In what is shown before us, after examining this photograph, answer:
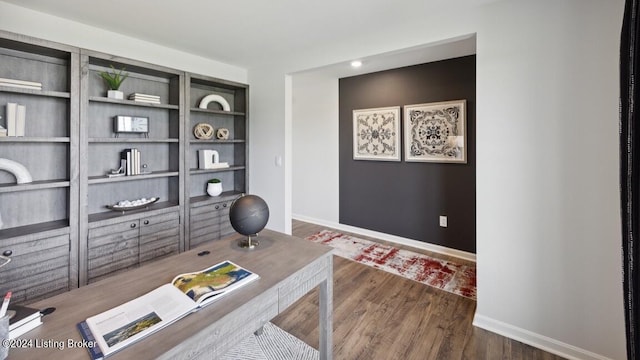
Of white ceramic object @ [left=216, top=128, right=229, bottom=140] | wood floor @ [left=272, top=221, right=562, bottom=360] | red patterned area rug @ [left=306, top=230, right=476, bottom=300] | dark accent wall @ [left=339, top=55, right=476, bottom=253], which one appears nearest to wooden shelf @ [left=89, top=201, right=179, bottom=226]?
white ceramic object @ [left=216, top=128, right=229, bottom=140]

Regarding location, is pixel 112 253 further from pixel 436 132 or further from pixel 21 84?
pixel 436 132

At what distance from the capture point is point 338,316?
7.38ft

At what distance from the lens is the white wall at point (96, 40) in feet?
6.84

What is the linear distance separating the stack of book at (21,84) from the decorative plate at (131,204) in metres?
1.07

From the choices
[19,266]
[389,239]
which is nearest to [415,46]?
[389,239]

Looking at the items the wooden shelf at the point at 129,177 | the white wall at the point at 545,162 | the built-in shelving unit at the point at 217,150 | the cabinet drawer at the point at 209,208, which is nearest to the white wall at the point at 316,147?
the built-in shelving unit at the point at 217,150

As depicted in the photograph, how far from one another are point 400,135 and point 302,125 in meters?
1.89

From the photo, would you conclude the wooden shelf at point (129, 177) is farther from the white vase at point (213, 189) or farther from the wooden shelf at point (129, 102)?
the wooden shelf at point (129, 102)

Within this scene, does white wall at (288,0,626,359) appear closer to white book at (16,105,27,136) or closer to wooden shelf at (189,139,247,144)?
wooden shelf at (189,139,247,144)

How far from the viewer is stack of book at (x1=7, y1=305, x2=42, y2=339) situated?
2.73 ft

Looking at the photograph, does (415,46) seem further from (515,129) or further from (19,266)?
(19,266)

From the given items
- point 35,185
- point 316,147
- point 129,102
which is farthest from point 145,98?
point 316,147

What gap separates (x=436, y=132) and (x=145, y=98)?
323 cm

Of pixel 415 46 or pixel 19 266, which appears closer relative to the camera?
pixel 19 266
